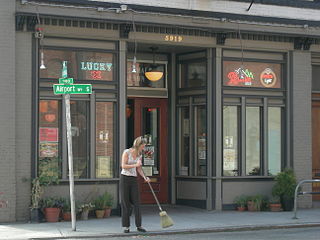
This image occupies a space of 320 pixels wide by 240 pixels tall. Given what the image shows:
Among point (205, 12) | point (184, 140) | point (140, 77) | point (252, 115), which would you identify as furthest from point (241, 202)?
point (205, 12)

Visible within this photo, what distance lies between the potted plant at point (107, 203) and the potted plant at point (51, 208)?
1094 mm

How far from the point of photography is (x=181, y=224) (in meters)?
14.2

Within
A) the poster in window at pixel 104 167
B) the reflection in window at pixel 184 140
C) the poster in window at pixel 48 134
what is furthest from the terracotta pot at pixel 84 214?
the reflection in window at pixel 184 140

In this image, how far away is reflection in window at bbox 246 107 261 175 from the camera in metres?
17.2

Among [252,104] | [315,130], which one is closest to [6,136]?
[252,104]

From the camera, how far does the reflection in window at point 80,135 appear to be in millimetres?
15359

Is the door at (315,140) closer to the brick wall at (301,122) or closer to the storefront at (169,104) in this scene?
the brick wall at (301,122)

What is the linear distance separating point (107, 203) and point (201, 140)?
344 cm

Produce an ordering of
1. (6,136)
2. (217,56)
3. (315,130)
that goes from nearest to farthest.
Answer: (6,136), (217,56), (315,130)

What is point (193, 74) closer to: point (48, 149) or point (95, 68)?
point (95, 68)

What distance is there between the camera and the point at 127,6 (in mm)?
15336

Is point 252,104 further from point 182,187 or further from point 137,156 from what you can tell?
point 137,156

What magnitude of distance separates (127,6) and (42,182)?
4521 millimetres

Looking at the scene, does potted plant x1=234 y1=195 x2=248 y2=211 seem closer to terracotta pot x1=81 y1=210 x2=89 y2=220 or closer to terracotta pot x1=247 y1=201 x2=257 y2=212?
terracotta pot x1=247 y1=201 x2=257 y2=212
